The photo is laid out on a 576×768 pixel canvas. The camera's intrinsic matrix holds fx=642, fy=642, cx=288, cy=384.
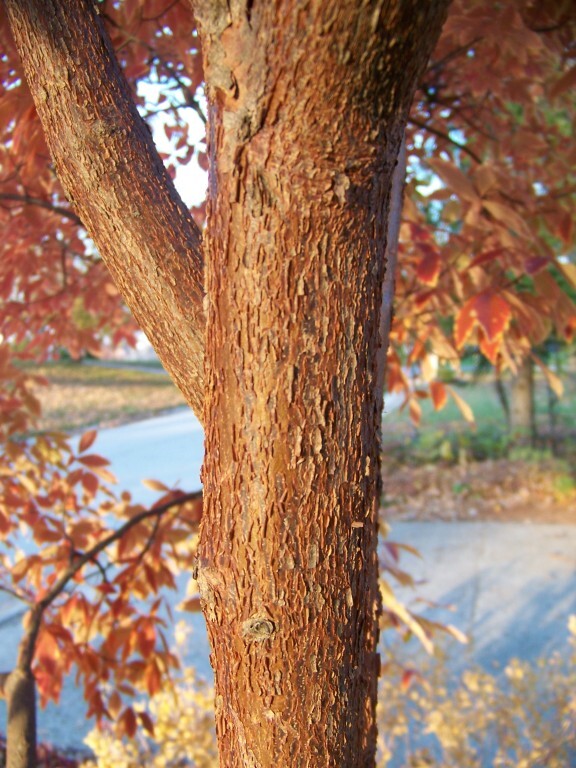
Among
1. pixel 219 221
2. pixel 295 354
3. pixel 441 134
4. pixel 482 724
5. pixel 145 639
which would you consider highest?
pixel 441 134

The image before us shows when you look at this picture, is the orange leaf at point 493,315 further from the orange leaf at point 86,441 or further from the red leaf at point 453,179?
Result: the orange leaf at point 86,441

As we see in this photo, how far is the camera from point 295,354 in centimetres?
57

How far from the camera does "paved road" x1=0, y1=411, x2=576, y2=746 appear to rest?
3113mm

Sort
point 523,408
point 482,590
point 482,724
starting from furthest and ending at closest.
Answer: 1. point 523,408
2. point 482,590
3. point 482,724

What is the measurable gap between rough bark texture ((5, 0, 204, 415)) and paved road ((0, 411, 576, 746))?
167 cm

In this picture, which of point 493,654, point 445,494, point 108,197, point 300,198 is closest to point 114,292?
point 108,197

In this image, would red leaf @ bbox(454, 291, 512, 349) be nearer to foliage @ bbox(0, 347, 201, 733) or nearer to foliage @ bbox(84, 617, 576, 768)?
foliage @ bbox(0, 347, 201, 733)

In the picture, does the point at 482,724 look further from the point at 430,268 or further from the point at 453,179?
the point at 453,179

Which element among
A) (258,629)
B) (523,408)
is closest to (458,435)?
(523,408)

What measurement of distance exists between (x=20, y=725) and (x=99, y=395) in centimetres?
1085

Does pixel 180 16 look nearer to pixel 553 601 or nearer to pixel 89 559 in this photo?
pixel 89 559

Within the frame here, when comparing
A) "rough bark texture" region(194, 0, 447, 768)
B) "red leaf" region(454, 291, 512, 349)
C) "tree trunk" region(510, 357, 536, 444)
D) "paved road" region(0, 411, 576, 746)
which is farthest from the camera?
"tree trunk" region(510, 357, 536, 444)

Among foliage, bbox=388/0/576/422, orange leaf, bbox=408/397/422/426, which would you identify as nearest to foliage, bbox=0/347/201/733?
orange leaf, bbox=408/397/422/426

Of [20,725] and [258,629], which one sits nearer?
[258,629]
